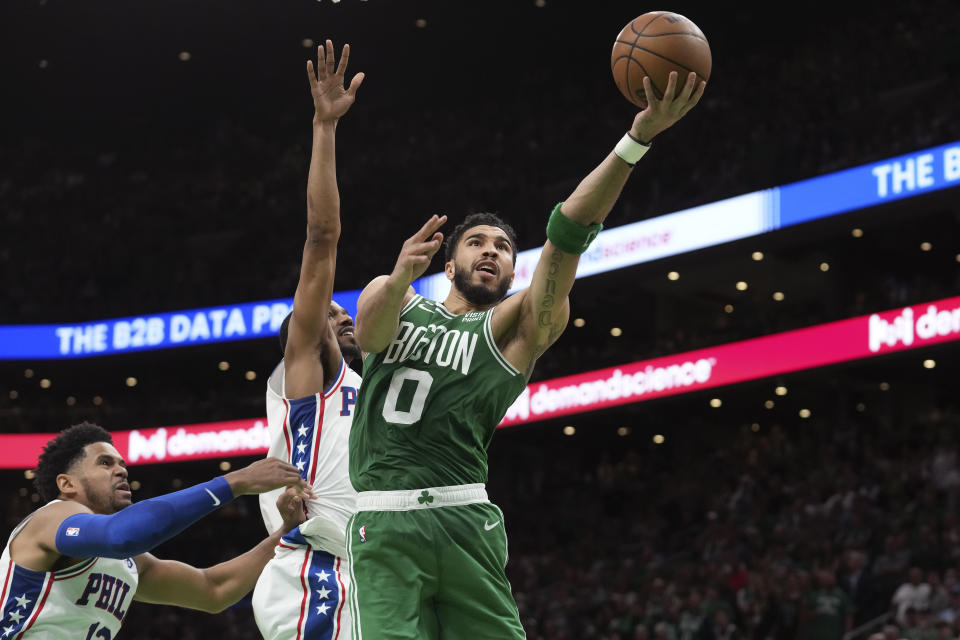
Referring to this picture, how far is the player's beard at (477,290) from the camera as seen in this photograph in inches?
162

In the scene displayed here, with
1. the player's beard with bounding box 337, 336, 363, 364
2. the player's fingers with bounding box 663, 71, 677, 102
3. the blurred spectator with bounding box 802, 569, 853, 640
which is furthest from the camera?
the blurred spectator with bounding box 802, 569, 853, 640

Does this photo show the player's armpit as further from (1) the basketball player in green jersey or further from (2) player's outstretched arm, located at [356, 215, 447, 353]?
(2) player's outstretched arm, located at [356, 215, 447, 353]

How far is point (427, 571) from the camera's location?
12.1 feet

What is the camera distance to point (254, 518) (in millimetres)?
24859

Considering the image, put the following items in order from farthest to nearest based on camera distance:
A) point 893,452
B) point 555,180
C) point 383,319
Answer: point 555,180, point 893,452, point 383,319

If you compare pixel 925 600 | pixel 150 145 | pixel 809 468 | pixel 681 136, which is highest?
pixel 150 145

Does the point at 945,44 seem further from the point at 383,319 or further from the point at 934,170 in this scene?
the point at 383,319

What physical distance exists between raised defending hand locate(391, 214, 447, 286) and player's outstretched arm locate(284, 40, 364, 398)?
0.57 m

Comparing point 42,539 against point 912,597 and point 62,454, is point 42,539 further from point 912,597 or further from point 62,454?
point 912,597

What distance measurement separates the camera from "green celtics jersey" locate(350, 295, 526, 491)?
12.6 feet

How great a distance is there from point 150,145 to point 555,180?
12.8 meters

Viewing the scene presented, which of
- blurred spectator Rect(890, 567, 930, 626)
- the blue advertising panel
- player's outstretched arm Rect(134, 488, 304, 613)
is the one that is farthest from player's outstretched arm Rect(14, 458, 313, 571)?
A: the blue advertising panel

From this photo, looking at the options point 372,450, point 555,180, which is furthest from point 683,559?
point 372,450

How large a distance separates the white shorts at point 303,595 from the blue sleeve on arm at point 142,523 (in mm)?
430
